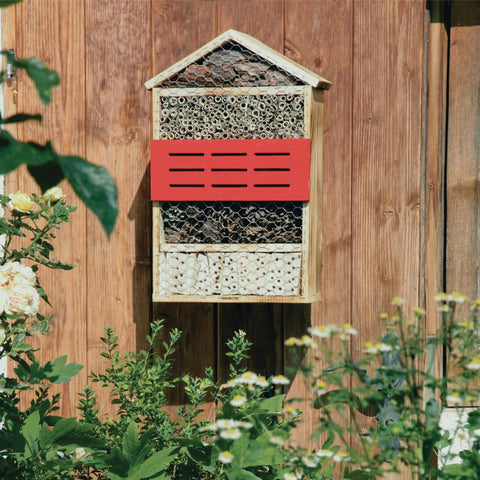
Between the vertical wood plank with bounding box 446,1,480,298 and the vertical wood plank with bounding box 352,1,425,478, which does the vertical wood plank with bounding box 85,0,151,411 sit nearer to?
the vertical wood plank with bounding box 352,1,425,478

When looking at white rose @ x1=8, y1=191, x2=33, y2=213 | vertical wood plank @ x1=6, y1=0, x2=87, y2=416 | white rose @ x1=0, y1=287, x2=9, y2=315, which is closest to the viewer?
white rose @ x1=0, y1=287, x2=9, y2=315

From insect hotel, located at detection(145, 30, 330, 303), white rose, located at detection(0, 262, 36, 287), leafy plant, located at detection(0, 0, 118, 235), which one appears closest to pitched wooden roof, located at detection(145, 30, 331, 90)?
insect hotel, located at detection(145, 30, 330, 303)

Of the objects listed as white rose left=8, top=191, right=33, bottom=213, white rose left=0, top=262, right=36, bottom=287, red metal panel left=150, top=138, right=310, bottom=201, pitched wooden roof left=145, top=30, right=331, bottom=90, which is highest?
pitched wooden roof left=145, top=30, right=331, bottom=90

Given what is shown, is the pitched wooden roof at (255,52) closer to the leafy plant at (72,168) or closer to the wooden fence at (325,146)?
the wooden fence at (325,146)

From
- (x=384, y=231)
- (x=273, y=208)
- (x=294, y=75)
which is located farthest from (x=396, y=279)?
(x=294, y=75)

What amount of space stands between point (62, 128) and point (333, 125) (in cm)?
84

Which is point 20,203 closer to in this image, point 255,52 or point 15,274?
point 15,274

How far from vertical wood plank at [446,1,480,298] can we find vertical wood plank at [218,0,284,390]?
0.55 metres

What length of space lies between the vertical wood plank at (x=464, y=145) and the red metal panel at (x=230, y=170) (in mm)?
575

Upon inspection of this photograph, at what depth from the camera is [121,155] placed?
2.38 meters

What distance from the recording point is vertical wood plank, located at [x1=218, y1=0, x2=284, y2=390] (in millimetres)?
2324

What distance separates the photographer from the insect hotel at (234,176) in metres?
2.02

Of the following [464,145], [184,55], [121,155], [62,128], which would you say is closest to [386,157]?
[464,145]

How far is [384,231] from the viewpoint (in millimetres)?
2301
